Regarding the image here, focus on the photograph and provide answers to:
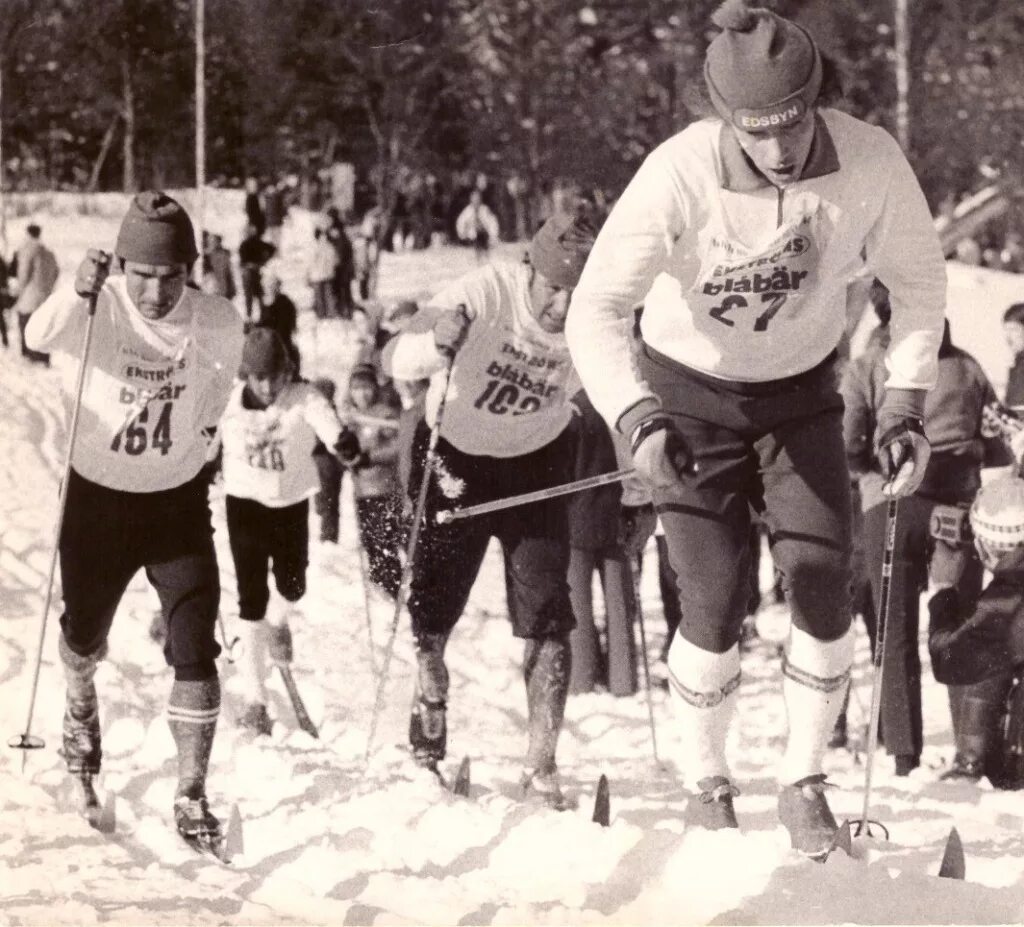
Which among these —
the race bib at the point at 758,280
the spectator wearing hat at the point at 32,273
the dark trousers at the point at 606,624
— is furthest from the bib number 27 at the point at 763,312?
the spectator wearing hat at the point at 32,273

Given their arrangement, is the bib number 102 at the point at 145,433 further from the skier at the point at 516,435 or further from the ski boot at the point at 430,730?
the ski boot at the point at 430,730

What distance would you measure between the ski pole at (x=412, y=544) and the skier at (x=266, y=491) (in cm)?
32

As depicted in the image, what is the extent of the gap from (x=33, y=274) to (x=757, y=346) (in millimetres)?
3019

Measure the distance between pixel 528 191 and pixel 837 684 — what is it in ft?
7.92

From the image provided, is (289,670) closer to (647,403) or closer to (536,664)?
(536,664)

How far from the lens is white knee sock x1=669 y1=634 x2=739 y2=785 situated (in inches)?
134

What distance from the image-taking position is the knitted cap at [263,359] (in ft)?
15.8

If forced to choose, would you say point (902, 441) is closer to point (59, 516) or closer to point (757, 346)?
point (757, 346)

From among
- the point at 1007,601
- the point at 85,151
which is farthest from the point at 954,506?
the point at 85,151

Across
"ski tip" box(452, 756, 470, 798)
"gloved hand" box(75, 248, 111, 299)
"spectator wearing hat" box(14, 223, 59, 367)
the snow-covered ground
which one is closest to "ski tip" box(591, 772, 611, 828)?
the snow-covered ground

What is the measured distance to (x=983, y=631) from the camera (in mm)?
4395

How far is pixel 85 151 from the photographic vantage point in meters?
4.80

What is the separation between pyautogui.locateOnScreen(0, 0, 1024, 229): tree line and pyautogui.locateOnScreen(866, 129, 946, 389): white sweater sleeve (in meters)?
1.46

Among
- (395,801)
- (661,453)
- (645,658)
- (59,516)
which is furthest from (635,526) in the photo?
(661,453)
